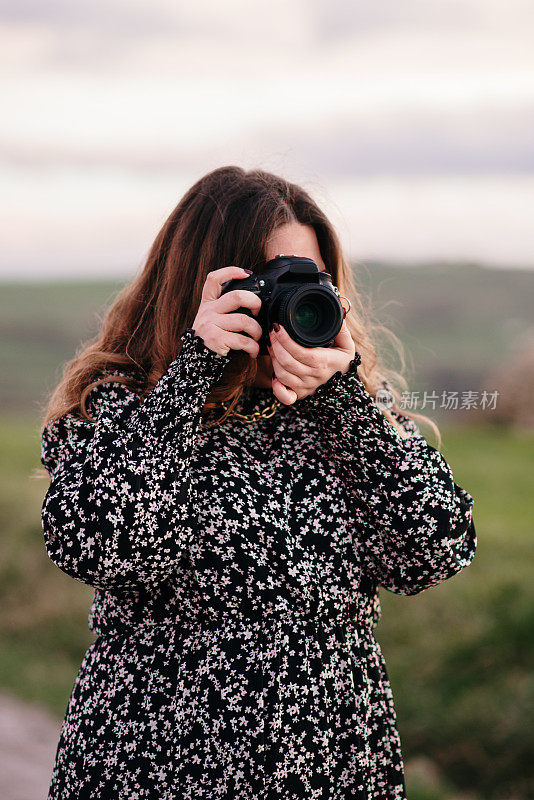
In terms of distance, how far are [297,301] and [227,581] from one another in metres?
0.57

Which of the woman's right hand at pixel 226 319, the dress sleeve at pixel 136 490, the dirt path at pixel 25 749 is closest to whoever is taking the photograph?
the dress sleeve at pixel 136 490

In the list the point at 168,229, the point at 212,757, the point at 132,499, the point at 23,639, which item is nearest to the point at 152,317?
the point at 168,229

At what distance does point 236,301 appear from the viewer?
1576mm

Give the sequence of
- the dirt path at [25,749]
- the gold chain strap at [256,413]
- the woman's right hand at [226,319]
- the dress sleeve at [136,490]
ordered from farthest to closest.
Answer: the dirt path at [25,749] < the gold chain strap at [256,413] < the woman's right hand at [226,319] < the dress sleeve at [136,490]

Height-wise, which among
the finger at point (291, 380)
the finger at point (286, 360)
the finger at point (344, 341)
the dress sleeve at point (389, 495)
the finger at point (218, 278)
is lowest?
the dress sleeve at point (389, 495)

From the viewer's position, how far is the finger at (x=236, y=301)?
1.57 meters

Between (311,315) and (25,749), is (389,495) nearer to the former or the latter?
(311,315)

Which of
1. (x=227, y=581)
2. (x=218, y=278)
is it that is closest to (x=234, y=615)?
(x=227, y=581)

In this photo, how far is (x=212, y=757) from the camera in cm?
150

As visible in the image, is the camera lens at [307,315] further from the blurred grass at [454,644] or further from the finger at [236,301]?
the blurred grass at [454,644]

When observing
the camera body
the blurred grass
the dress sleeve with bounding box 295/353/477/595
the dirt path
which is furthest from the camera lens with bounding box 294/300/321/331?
the dirt path

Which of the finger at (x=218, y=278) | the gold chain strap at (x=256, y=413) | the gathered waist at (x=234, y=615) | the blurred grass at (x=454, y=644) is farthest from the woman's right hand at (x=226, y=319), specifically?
the blurred grass at (x=454, y=644)

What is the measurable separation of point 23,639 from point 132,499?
422cm

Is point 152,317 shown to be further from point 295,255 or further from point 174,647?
point 174,647
